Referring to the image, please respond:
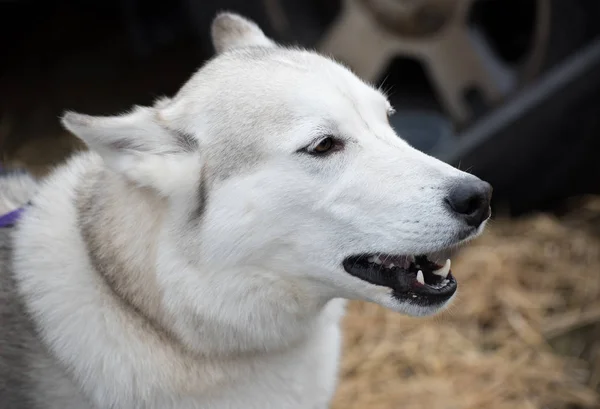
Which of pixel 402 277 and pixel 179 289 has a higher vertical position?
pixel 179 289

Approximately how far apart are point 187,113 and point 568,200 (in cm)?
231

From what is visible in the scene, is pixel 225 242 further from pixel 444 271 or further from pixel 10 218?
pixel 10 218

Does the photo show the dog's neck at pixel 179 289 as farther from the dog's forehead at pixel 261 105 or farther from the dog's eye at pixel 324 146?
the dog's eye at pixel 324 146

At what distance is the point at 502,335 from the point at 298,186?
1.63 m

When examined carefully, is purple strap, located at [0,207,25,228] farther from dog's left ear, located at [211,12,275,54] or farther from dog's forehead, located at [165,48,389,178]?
dog's left ear, located at [211,12,275,54]

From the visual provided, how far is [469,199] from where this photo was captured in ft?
6.20

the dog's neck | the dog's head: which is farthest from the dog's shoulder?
the dog's head

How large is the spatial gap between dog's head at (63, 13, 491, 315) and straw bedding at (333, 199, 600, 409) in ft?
3.64

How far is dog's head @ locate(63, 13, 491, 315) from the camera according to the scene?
1913 mm

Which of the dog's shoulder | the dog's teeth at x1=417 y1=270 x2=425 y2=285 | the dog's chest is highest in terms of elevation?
the dog's shoulder

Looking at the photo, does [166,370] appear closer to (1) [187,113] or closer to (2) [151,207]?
(2) [151,207]

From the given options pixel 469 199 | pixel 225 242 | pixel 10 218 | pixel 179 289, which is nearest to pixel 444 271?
pixel 469 199

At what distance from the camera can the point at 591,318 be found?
3184mm

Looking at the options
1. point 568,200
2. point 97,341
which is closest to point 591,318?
point 568,200
